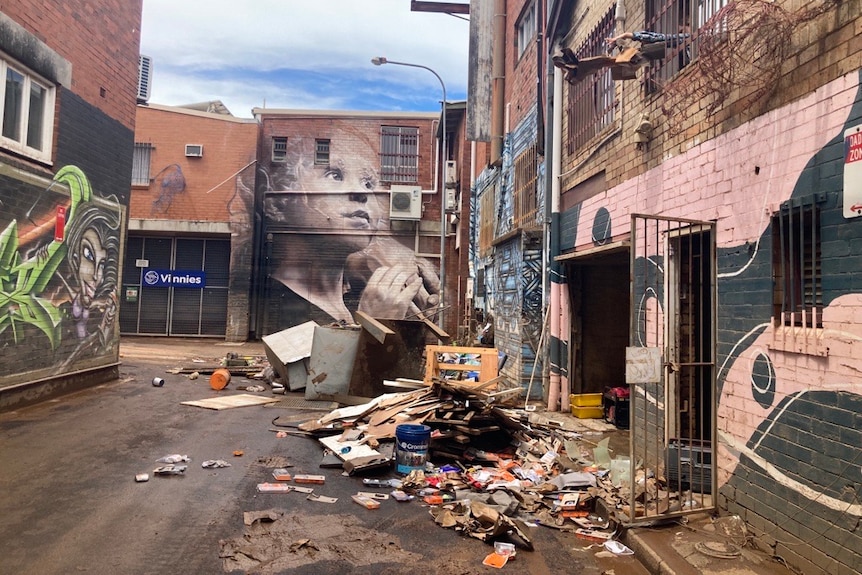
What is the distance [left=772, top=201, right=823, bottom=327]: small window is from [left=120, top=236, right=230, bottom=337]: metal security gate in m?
20.6

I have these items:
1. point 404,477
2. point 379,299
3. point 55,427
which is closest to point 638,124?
point 404,477

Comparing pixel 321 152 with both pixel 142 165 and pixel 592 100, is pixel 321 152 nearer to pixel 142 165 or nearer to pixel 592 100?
pixel 142 165

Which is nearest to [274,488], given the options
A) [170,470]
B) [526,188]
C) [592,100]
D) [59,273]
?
[170,470]

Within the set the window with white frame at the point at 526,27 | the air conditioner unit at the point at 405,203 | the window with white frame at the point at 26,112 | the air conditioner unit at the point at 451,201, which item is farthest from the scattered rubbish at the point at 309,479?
the air conditioner unit at the point at 405,203

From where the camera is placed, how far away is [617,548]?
14.8 ft

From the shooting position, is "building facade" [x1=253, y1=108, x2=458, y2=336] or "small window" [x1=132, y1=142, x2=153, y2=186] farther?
"building facade" [x1=253, y1=108, x2=458, y2=336]

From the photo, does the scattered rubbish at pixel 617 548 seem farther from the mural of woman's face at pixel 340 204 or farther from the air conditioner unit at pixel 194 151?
the air conditioner unit at pixel 194 151

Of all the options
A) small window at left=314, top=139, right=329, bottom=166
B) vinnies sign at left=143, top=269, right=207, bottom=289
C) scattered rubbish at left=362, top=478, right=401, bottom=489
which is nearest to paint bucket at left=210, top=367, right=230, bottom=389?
scattered rubbish at left=362, top=478, right=401, bottom=489

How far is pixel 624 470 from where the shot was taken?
584 centimetres

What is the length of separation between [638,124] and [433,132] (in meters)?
16.4

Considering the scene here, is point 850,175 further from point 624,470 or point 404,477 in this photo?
point 404,477

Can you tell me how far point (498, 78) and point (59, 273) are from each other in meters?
10.5

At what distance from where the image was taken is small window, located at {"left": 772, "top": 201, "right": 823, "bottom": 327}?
4.00 meters

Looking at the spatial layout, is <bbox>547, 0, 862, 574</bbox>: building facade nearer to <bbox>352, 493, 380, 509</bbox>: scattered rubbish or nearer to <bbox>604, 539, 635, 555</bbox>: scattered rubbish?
<bbox>604, 539, 635, 555</bbox>: scattered rubbish
